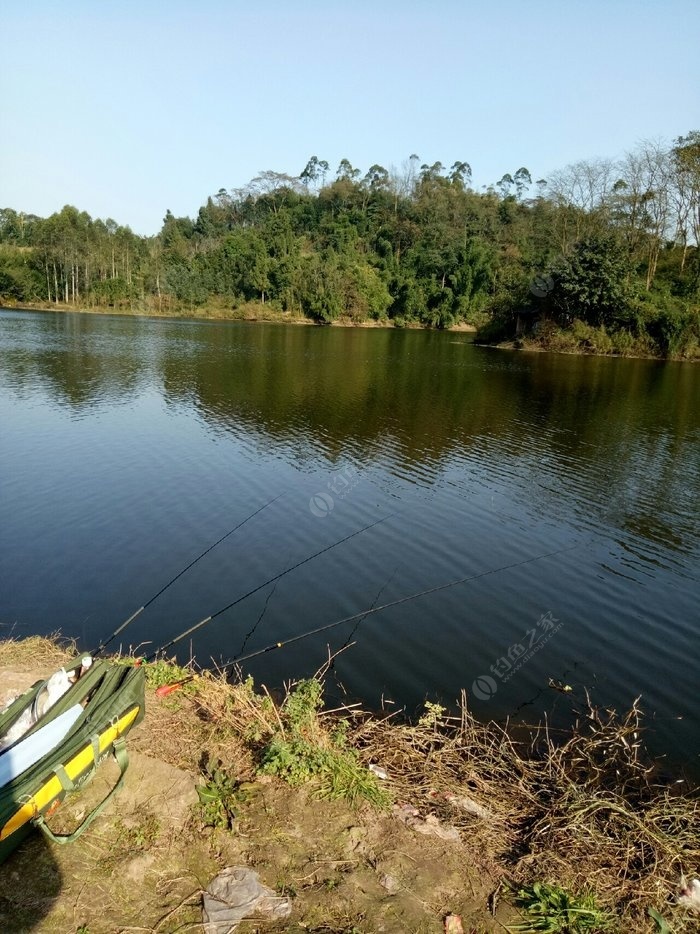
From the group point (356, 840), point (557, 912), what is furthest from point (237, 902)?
point (557, 912)

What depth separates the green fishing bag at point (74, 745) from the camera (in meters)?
3.72

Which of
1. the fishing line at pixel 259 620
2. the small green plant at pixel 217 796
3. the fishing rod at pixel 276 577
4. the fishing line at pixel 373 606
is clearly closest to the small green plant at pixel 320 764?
the small green plant at pixel 217 796

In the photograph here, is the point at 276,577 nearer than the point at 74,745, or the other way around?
the point at 74,745

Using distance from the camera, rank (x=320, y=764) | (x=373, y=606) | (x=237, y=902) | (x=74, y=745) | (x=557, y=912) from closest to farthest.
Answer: (x=237, y=902) → (x=557, y=912) → (x=74, y=745) → (x=320, y=764) → (x=373, y=606)

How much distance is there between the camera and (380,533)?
13133 millimetres

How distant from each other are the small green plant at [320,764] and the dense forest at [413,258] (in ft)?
186

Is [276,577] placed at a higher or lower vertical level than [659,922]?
lower

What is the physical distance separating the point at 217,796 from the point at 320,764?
0.87 metres

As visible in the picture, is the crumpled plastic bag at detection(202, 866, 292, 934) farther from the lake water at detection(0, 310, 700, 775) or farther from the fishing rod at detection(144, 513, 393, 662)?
the fishing rod at detection(144, 513, 393, 662)

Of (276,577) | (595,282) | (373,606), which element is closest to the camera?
(373,606)

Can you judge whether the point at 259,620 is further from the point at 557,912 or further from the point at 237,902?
the point at 557,912

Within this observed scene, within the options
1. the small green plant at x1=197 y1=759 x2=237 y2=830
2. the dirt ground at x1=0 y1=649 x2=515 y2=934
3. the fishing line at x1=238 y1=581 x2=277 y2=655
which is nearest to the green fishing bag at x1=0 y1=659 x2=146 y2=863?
the dirt ground at x1=0 y1=649 x2=515 y2=934

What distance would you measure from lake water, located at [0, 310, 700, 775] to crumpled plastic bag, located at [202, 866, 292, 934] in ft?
11.1

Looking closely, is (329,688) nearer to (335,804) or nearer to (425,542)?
(335,804)
